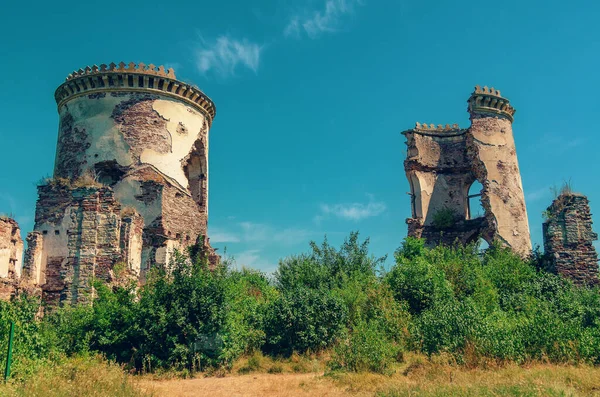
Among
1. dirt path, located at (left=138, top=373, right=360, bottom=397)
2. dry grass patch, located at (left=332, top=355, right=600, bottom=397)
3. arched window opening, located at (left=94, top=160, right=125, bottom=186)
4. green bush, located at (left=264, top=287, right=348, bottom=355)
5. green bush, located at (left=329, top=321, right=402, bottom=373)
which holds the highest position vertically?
arched window opening, located at (left=94, top=160, right=125, bottom=186)

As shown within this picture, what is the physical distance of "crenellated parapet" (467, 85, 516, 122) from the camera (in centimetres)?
2433

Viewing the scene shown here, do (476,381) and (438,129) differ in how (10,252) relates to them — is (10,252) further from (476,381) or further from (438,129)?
(438,129)

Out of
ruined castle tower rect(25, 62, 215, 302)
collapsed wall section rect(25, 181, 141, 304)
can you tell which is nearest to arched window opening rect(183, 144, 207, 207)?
ruined castle tower rect(25, 62, 215, 302)

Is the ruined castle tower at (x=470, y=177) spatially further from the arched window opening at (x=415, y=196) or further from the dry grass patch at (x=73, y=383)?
the dry grass patch at (x=73, y=383)

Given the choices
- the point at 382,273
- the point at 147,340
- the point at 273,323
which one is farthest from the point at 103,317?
the point at 382,273

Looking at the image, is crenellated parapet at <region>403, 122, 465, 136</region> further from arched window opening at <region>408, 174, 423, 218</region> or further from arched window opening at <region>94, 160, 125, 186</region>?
arched window opening at <region>94, 160, 125, 186</region>

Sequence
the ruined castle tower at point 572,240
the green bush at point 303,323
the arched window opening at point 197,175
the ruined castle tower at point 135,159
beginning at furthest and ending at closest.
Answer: the arched window opening at point 197,175
the ruined castle tower at point 572,240
the ruined castle tower at point 135,159
the green bush at point 303,323

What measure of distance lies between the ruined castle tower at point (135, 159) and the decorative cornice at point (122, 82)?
0.03 metres

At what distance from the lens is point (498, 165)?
23750 millimetres

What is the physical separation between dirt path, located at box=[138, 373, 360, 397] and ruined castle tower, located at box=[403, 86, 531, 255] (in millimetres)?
14535

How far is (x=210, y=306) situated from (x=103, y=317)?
2353 mm

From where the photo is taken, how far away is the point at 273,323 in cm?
1329

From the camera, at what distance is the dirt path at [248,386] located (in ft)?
30.8

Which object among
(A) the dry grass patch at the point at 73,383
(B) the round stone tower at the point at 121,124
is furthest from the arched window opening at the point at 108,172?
(A) the dry grass patch at the point at 73,383
